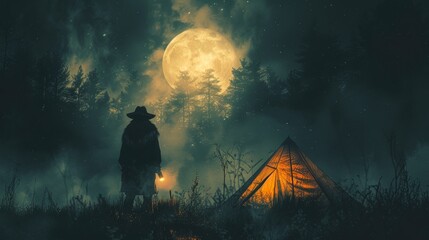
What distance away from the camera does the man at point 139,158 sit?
26.1 ft

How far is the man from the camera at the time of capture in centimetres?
795

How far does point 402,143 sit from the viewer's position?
2592 centimetres

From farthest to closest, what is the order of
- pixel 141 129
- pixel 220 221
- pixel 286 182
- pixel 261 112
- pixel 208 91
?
pixel 208 91 → pixel 261 112 → pixel 286 182 → pixel 141 129 → pixel 220 221

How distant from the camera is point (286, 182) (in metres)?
8.63

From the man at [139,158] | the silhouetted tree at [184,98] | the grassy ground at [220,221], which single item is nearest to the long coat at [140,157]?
the man at [139,158]

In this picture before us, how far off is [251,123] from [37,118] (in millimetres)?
17606

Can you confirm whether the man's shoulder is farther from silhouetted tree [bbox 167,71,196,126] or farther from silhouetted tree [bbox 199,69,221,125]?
silhouetted tree [bbox 167,71,196,126]

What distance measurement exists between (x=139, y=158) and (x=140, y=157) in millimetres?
28

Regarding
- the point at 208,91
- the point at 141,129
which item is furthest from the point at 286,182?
the point at 208,91

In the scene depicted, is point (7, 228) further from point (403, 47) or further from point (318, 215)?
point (403, 47)

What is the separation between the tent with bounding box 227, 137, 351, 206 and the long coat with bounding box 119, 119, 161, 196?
5.51ft

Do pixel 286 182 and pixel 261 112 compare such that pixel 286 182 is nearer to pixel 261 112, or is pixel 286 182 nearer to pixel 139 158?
pixel 139 158

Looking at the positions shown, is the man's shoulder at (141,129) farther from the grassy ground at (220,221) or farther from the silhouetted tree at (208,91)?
the silhouetted tree at (208,91)

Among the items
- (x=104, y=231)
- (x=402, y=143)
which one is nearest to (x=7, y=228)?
(x=104, y=231)
